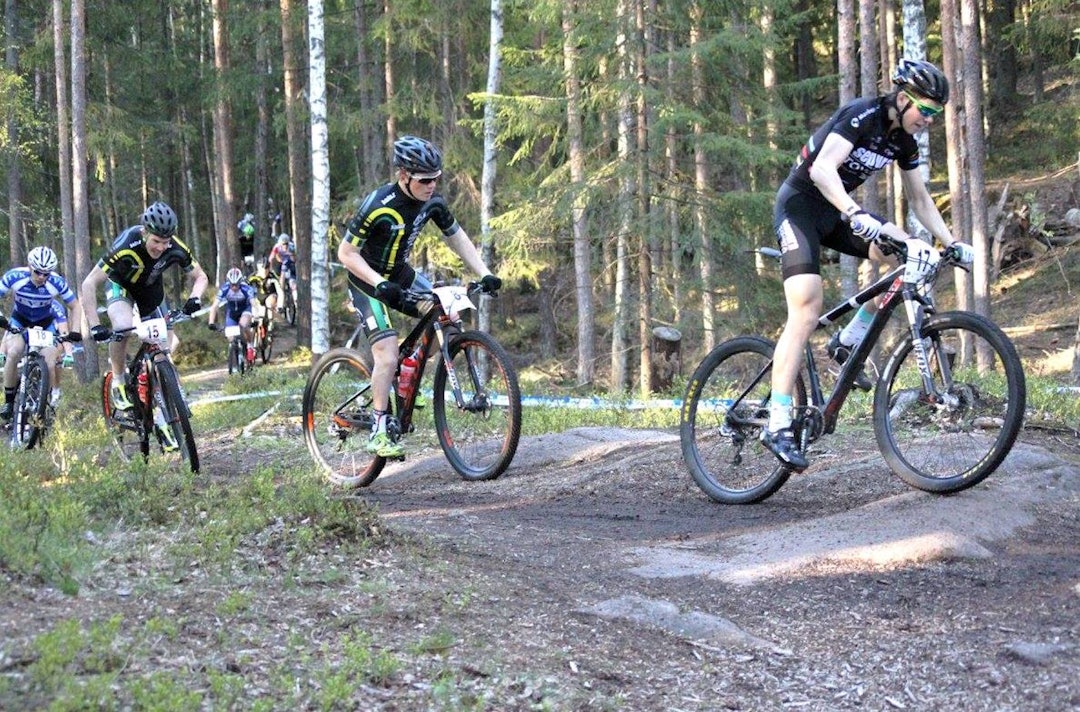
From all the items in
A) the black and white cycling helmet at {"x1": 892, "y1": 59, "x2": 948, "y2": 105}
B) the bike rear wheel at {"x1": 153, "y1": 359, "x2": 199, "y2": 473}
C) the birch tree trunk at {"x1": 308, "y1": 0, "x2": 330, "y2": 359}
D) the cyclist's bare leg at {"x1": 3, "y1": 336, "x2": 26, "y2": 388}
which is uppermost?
the birch tree trunk at {"x1": 308, "y1": 0, "x2": 330, "y2": 359}

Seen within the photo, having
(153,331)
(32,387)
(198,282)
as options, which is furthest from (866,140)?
(32,387)

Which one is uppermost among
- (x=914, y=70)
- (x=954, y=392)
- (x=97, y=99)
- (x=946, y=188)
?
(x=97, y=99)

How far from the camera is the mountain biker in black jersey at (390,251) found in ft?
24.5

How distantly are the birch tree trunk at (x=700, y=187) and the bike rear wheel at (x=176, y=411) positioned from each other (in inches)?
381

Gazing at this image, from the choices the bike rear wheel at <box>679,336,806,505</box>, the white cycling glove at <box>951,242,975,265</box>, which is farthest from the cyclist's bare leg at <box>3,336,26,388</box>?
the white cycling glove at <box>951,242,975,265</box>

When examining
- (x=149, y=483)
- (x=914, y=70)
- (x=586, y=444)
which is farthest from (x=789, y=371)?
(x=149, y=483)

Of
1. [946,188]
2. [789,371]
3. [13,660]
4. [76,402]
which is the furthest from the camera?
[946,188]

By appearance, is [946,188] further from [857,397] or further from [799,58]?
[857,397]

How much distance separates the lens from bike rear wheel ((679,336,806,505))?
655 centimetres

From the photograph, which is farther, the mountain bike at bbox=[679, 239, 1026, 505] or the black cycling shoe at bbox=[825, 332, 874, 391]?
the black cycling shoe at bbox=[825, 332, 874, 391]

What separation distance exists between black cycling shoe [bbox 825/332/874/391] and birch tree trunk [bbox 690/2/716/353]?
33.0 ft

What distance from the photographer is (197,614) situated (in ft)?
12.8

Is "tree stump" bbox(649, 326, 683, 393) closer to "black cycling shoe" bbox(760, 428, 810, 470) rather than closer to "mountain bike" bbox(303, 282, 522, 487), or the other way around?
"mountain bike" bbox(303, 282, 522, 487)

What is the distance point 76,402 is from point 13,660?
13.6 m
